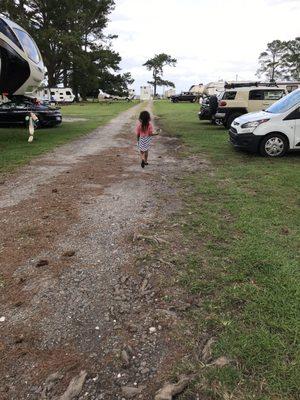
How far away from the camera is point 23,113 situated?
61.4 ft

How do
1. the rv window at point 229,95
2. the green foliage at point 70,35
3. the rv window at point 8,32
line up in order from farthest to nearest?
the green foliage at point 70,35, the rv window at point 229,95, the rv window at point 8,32

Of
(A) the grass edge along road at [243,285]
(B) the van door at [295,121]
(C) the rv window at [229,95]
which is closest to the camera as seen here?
(A) the grass edge along road at [243,285]

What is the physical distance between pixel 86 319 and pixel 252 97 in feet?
53.2

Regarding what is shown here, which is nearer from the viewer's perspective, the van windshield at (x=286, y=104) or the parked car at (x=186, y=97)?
the van windshield at (x=286, y=104)

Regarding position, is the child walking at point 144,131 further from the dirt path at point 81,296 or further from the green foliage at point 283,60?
the green foliage at point 283,60

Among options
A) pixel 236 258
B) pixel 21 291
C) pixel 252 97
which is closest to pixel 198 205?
pixel 236 258

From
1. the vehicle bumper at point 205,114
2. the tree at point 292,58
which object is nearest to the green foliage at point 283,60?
the tree at point 292,58

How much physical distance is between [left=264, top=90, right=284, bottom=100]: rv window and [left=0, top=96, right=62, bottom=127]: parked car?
33.0 ft

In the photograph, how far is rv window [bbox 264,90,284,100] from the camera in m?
17.6

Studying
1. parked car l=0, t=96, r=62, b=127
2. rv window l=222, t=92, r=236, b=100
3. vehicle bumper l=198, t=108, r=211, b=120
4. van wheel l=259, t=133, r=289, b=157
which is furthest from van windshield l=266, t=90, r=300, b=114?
parked car l=0, t=96, r=62, b=127

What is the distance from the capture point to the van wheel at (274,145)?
10.4 m

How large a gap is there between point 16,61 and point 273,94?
442 inches

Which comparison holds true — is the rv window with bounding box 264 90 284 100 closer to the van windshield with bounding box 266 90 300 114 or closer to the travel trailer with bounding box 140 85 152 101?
the van windshield with bounding box 266 90 300 114

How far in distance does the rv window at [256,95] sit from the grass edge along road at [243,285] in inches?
443
